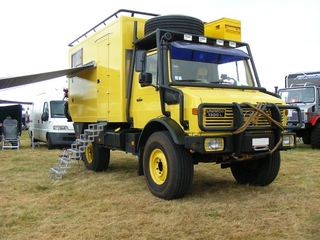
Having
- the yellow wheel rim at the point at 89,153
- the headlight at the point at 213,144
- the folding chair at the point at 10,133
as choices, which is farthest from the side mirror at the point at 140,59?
the folding chair at the point at 10,133

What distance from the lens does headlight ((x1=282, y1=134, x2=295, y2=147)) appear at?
5.68 meters

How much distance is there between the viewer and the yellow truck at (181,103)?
515 cm

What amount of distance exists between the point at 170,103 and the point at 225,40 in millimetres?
1785

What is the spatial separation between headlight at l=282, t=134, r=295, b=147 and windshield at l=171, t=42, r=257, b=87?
1132 millimetres

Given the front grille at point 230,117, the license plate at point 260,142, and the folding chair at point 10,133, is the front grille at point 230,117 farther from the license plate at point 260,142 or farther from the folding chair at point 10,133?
the folding chair at point 10,133

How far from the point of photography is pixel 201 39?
240 inches

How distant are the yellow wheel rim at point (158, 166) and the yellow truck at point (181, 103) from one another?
0.02m

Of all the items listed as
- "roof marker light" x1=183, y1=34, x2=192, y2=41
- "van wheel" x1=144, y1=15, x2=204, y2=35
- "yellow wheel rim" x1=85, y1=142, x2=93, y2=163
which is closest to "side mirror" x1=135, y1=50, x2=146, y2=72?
"van wheel" x1=144, y1=15, x2=204, y2=35

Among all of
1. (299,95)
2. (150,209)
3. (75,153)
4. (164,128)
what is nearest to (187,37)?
(164,128)

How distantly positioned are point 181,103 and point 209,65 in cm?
133

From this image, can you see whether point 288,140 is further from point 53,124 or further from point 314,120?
point 53,124

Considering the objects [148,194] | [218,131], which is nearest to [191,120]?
[218,131]

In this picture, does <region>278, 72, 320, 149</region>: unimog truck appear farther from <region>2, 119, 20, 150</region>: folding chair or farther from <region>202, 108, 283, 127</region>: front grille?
<region>2, 119, 20, 150</region>: folding chair

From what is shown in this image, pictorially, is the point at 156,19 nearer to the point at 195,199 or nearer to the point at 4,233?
the point at 195,199
